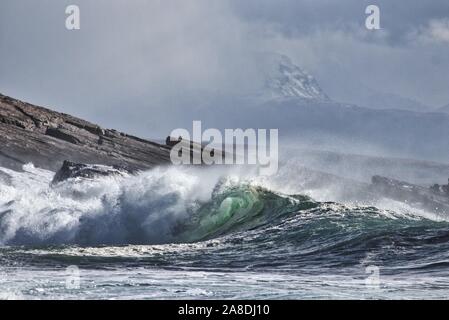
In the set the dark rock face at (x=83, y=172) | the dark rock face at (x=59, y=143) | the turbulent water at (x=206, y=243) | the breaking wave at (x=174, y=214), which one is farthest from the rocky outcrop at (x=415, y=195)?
the breaking wave at (x=174, y=214)

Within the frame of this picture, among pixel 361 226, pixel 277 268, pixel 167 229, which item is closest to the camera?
pixel 277 268

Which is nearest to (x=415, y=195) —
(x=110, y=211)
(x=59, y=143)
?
(x=59, y=143)

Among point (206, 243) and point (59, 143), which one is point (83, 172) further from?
point (206, 243)

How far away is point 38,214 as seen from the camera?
132ft

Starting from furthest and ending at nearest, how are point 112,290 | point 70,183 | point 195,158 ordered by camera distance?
point 195,158 < point 70,183 < point 112,290

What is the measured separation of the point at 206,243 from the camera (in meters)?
33.0

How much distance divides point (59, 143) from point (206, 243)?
2991 cm

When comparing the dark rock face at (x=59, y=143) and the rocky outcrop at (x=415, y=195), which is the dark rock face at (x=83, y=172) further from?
the rocky outcrop at (x=415, y=195)

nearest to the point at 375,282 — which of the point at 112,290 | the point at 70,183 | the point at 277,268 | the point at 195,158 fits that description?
the point at 277,268

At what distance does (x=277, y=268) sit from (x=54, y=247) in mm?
7996

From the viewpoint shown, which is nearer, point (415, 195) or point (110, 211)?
point (110, 211)

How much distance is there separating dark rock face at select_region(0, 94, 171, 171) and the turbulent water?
8.18m

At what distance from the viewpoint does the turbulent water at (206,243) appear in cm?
2283
